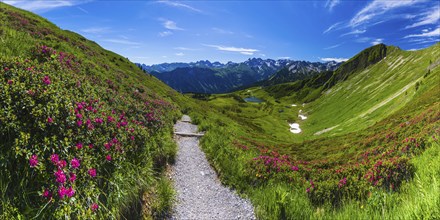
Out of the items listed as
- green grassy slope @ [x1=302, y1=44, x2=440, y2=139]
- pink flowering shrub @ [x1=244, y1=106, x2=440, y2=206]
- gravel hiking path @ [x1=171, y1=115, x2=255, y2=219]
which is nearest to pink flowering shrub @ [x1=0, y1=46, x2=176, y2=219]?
gravel hiking path @ [x1=171, y1=115, x2=255, y2=219]

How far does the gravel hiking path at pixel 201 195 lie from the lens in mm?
10820

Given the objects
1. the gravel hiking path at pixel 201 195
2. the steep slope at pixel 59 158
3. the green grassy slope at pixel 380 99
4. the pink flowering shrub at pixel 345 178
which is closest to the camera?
the steep slope at pixel 59 158

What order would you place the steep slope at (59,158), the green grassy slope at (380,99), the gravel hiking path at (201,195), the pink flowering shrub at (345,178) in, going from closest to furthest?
the steep slope at (59,158) < the pink flowering shrub at (345,178) < the gravel hiking path at (201,195) < the green grassy slope at (380,99)

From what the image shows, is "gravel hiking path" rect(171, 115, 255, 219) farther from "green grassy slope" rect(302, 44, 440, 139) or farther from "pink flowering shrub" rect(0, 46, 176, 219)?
"green grassy slope" rect(302, 44, 440, 139)

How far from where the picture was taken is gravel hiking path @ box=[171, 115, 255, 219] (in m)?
10.8

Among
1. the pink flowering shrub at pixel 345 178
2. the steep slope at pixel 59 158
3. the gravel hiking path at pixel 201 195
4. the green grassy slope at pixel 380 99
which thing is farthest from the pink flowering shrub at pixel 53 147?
the green grassy slope at pixel 380 99

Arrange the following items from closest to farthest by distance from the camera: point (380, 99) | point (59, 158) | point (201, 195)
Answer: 1. point (59, 158)
2. point (201, 195)
3. point (380, 99)

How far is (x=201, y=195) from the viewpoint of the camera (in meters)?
13.0

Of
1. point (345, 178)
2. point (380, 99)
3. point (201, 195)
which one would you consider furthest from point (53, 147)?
point (380, 99)

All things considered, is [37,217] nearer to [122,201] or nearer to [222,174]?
[122,201]

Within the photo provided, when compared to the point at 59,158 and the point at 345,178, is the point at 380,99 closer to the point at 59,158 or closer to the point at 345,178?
the point at 345,178

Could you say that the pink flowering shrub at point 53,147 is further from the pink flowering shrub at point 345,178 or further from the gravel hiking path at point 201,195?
the pink flowering shrub at point 345,178

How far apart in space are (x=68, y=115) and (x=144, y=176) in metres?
4.11

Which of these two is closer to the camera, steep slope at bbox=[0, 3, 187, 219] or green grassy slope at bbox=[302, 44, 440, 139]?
steep slope at bbox=[0, 3, 187, 219]
